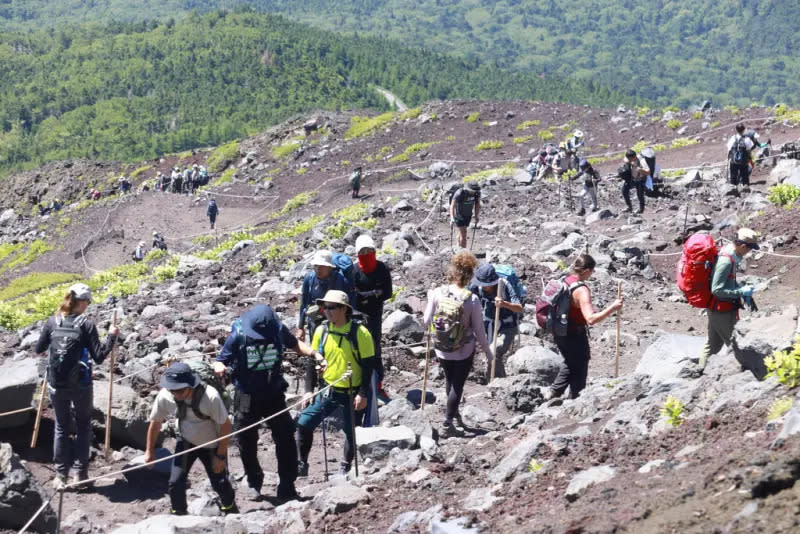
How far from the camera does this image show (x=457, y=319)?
27.9 ft

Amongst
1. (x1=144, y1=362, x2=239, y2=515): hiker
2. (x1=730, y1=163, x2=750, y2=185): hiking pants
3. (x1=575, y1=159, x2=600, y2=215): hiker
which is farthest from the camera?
(x1=575, y1=159, x2=600, y2=215): hiker

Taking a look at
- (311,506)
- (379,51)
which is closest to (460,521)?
(311,506)

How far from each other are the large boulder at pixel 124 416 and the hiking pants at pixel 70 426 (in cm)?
79

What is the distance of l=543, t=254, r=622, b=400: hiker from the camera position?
8.33 meters

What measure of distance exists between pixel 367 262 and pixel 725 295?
139 inches

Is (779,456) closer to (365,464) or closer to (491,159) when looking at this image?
(365,464)

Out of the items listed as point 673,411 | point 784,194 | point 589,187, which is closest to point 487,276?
point 673,411

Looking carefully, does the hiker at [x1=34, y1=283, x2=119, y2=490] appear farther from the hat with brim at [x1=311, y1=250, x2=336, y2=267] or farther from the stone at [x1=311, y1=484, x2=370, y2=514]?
the stone at [x1=311, y1=484, x2=370, y2=514]

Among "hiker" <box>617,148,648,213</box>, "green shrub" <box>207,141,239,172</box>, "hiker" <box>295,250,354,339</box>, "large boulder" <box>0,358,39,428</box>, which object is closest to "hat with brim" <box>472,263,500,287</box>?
"hiker" <box>295,250,354,339</box>

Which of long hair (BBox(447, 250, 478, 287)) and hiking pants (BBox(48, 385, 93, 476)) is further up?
long hair (BBox(447, 250, 478, 287))

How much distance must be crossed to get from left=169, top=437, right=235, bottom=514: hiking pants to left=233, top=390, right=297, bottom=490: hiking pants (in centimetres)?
46

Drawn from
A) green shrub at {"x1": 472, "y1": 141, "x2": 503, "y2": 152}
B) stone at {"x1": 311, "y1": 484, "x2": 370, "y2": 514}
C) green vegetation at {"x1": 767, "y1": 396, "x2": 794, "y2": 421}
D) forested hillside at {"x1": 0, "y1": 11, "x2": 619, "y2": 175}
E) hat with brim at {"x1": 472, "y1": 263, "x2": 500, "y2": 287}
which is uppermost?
green vegetation at {"x1": 767, "y1": 396, "x2": 794, "y2": 421}

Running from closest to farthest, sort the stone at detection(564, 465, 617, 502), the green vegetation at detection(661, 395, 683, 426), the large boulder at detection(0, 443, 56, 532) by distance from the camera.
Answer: the stone at detection(564, 465, 617, 502)
the green vegetation at detection(661, 395, 683, 426)
the large boulder at detection(0, 443, 56, 532)

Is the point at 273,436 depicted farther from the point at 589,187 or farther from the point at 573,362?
the point at 589,187
